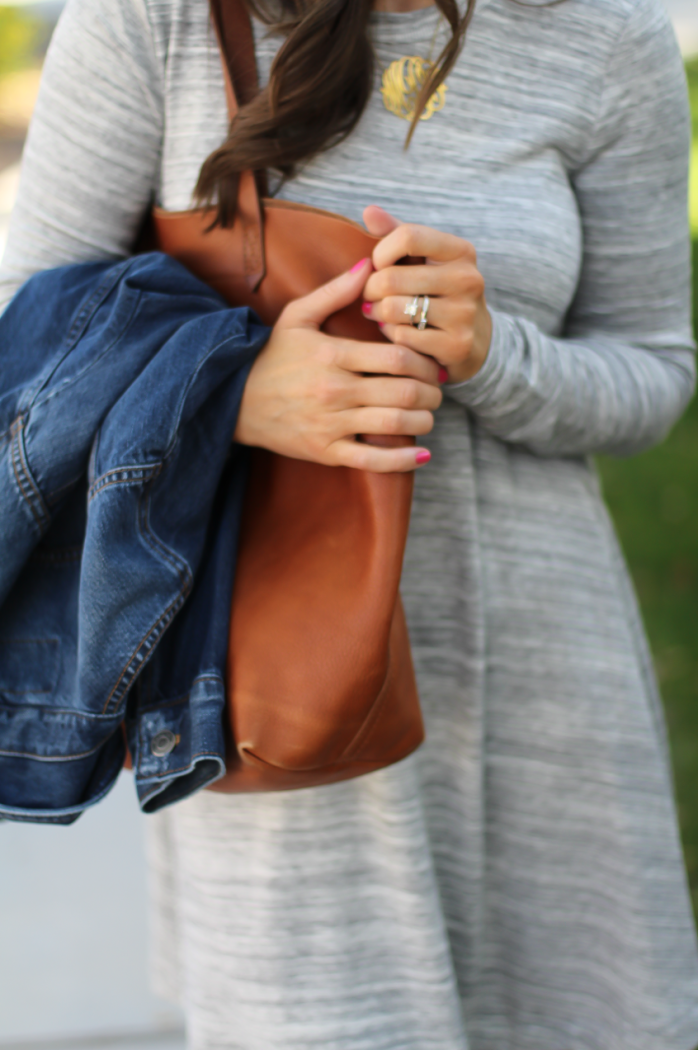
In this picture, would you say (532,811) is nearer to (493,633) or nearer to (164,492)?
(493,633)

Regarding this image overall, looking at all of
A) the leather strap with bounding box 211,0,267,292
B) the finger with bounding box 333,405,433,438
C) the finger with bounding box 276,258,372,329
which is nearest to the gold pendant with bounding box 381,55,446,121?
the leather strap with bounding box 211,0,267,292

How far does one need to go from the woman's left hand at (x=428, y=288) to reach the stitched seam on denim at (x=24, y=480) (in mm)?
335

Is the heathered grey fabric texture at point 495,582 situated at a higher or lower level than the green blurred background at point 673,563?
higher

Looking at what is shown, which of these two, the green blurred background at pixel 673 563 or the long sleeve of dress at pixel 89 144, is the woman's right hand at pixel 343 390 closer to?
the long sleeve of dress at pixel 89 144

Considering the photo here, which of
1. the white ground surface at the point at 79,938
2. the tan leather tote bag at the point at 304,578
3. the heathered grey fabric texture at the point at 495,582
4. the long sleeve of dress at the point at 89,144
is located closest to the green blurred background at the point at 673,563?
the heathered grey fabric texture at the point at 495,582

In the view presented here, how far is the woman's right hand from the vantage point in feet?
2.44

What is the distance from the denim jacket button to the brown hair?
50 centimetres

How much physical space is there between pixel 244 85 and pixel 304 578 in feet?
1.66

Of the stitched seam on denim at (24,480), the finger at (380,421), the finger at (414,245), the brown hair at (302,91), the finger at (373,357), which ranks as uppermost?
the brown hair at (302,91)

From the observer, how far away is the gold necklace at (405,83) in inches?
34.8

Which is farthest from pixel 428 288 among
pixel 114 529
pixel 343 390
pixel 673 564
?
pixel 673 564

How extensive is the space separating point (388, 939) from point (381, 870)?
0.08m

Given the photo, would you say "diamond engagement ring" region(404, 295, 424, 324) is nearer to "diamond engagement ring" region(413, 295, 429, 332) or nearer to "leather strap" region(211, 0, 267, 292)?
"diamond engagement ring" region(413, 295, 429, 332)

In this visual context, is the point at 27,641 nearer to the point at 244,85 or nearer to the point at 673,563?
the point at 244,85
